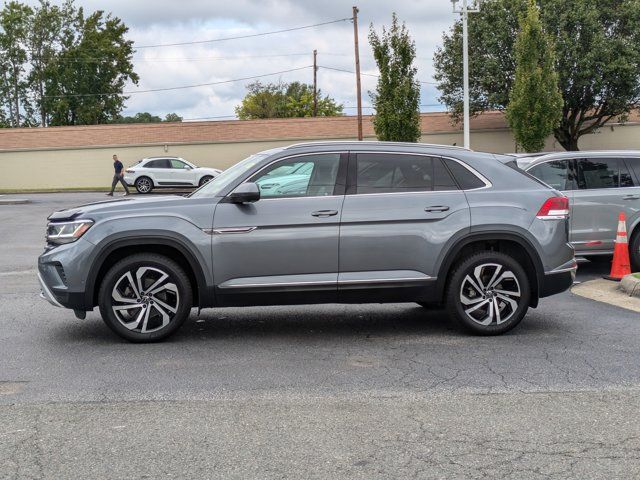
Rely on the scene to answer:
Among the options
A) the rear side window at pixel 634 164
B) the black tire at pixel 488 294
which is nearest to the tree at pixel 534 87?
the rear side window at pixel 634 164

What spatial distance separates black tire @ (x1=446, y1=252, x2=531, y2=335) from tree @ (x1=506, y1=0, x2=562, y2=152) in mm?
26154

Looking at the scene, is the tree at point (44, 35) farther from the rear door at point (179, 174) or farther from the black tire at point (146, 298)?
the black tire at point (146, 298)

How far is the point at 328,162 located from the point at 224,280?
1474 millimetres

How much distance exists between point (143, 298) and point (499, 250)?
340 cm

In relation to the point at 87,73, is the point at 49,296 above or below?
below

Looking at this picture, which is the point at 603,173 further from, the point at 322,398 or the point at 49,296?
the point at 49,296

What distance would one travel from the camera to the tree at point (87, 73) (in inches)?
2820

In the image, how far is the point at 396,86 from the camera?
1222 inches

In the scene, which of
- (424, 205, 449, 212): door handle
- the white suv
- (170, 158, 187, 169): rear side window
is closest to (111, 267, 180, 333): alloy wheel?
(424, 205, 449, 212): door handle

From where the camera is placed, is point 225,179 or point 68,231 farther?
point 225,179

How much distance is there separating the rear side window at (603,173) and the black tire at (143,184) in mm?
28378

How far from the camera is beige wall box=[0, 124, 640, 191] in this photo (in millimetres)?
47469

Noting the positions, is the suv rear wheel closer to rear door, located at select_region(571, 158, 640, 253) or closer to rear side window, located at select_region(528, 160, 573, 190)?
rear side window, located at select_region(528, 160, 573, 190)

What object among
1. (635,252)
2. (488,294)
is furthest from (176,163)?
(488,294)
